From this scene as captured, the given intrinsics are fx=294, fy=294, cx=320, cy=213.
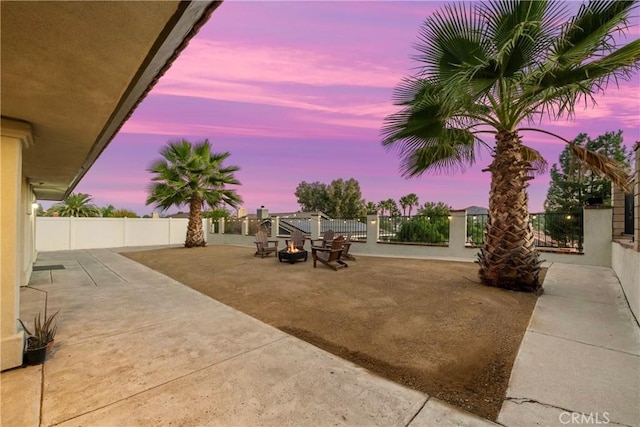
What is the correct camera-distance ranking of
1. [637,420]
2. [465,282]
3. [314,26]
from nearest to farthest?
[637,420]
[465,282]
[314,26]

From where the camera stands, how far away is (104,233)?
62.4ft

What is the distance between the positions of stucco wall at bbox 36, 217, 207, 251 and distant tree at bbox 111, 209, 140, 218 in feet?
13.4

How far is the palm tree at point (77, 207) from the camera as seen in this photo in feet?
77.4

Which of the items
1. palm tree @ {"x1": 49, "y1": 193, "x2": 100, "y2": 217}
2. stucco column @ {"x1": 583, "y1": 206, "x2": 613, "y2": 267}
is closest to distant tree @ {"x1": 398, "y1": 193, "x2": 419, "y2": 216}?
stucco column @ {"x1": 583, "y1": 206, "x2": 613, "y2": 267}

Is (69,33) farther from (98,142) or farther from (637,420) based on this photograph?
(637,420)

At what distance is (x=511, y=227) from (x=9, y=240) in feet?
25.4

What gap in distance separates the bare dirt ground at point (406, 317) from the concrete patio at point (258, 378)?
0.21 m

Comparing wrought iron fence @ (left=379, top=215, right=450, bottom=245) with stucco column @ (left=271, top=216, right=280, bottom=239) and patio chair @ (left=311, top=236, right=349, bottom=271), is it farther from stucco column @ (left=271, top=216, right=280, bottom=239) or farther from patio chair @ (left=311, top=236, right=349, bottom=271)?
stucco column @ (left=271, top=216, right=280, bottom=239)

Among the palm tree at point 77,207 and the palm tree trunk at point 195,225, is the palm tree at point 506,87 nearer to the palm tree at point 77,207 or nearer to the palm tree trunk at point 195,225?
the palm tree trunk at point 195,225

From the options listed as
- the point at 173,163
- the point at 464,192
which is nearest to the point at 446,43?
the point at 173,163

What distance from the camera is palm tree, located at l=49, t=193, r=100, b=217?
23.6 metres

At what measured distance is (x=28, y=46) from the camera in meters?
1.82

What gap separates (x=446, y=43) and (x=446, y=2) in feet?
1.95

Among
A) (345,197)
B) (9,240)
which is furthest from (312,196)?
(9,240)
